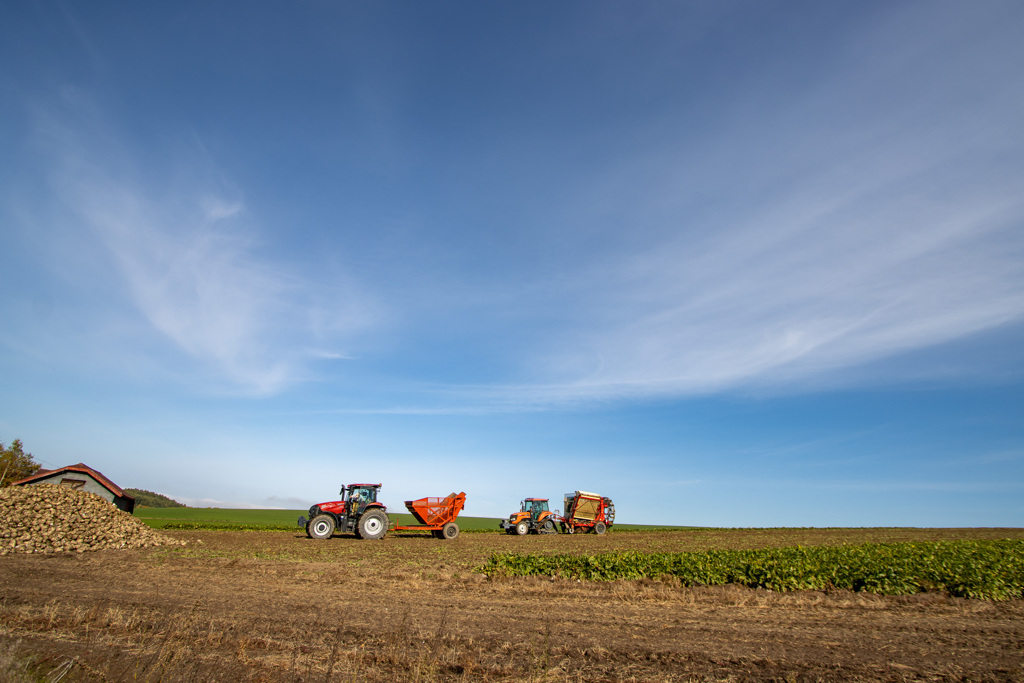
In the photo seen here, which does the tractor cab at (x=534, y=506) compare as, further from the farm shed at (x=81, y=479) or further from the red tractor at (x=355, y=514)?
the farm shed at (x=81, y=479)

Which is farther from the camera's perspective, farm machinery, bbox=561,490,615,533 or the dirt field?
farm machinery, bbox=561,490,615,533

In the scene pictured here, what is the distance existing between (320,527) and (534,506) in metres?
18.1

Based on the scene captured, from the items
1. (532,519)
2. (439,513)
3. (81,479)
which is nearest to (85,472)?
(81,479)

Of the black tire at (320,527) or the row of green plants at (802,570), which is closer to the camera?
the row of green plants at (802,570)

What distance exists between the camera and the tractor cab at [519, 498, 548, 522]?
42.2m

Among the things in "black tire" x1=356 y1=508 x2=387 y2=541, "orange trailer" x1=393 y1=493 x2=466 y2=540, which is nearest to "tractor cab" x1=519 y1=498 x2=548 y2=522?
"orange trailer" x1=393 y1=493 x2=466 y2=540

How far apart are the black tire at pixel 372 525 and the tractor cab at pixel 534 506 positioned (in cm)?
1416

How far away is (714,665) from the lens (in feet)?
27.4

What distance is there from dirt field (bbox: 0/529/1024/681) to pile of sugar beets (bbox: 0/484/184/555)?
25.0 ft

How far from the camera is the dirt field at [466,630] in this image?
791 cm

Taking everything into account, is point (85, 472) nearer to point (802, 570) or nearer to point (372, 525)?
point (372, 525)

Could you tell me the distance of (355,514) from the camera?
31.4 meters

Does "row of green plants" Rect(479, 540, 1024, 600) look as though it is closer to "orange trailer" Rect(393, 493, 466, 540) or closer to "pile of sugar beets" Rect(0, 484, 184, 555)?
"orange trailer" Rect(393, 493, 466, 540)

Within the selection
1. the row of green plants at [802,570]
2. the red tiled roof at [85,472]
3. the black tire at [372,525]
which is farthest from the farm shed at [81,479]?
the row of green plants at [802,570]
